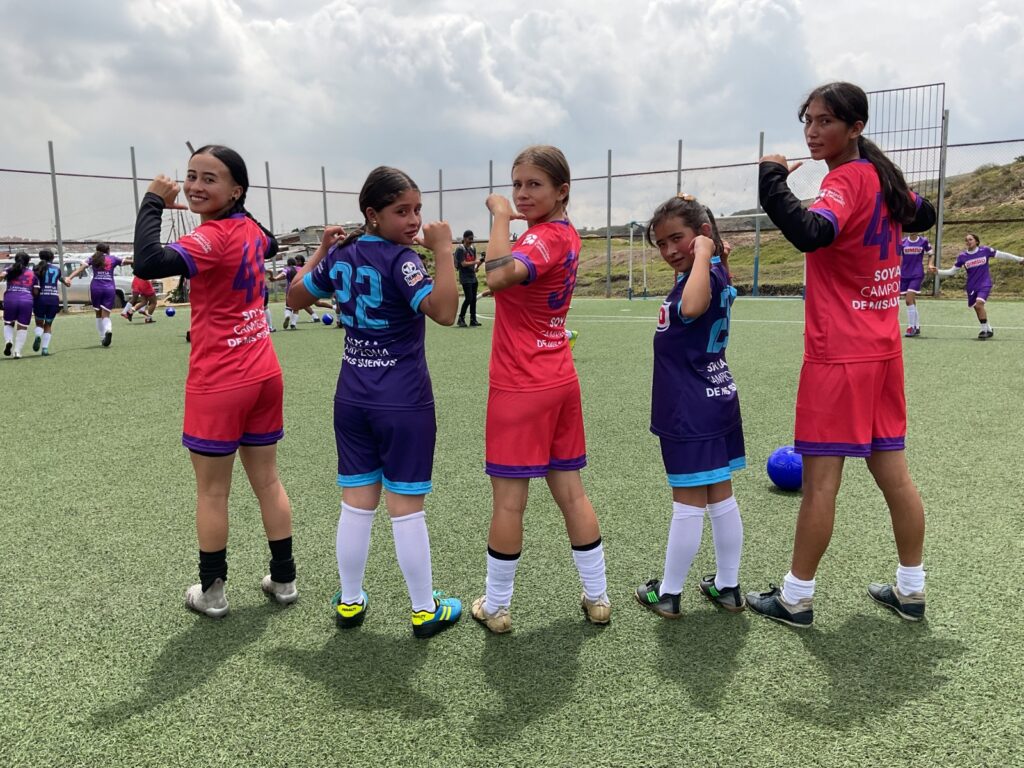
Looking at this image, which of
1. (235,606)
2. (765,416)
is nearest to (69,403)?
(235,606)

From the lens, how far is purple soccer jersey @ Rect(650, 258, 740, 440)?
2920 mm

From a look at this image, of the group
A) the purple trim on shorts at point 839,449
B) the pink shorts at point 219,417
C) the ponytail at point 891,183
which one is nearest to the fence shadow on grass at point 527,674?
the purple trim on shorts at point 839,449

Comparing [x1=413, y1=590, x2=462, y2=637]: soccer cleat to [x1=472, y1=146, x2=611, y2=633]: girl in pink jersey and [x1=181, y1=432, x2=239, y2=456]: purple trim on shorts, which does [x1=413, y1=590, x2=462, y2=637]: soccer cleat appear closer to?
[x1=472, y1=146, x2=611, y2=633]: girl in pink jersey

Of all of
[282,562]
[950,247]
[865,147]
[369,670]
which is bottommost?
[369,670]

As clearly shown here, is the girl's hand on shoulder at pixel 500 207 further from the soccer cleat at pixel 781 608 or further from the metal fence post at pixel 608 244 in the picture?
the metal fence post at pixel 608 244

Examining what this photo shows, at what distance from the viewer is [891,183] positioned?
9.18 feet

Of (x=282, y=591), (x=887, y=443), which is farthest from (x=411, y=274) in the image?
(x=887, y=443)

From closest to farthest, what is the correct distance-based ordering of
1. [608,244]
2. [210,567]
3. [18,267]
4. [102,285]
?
[210,567] → [18,267] → [102,285] → [608,244]

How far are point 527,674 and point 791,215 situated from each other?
6.34 ft

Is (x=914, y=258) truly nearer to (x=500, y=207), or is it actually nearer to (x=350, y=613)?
(x=500, y=207)

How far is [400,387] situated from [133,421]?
5.23m

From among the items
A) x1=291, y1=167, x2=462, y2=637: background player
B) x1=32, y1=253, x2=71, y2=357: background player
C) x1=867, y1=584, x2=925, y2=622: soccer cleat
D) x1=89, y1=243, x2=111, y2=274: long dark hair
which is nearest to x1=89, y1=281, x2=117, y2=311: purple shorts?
x1=89, y1=243, x2=111, y2=274: long dark hair

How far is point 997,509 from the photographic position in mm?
4148

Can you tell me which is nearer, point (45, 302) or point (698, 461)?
point (698, 461)
